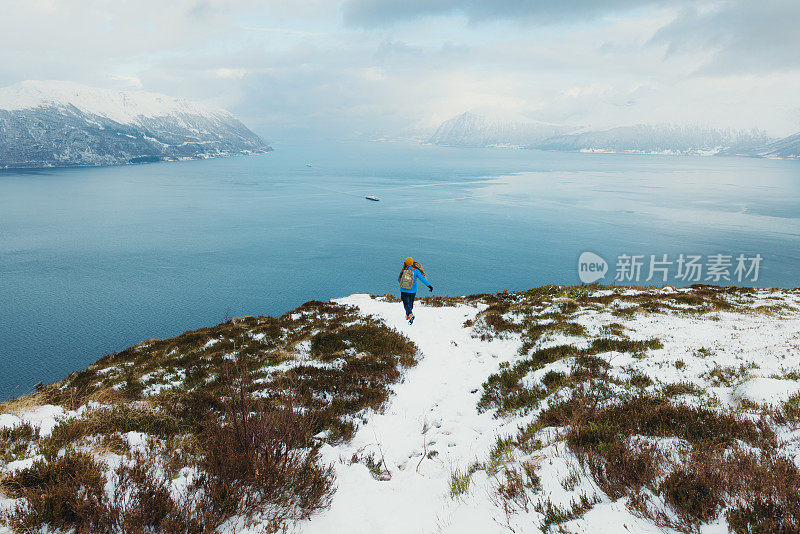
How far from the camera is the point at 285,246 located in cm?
8500

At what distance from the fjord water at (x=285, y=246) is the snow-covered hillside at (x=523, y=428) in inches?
1637

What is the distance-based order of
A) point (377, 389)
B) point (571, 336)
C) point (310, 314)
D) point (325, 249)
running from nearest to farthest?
1. point (377, 389)
2. point (571, 336)
3. point (310, 314)
4. point (325, 249)

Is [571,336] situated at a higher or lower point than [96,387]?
higher

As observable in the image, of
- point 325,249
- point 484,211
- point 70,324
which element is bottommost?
point 70,324

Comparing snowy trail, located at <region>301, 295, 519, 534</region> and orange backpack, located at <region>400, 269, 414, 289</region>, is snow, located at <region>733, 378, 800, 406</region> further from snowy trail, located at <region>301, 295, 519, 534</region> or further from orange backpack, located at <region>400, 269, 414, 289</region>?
orange backpack, located at <region>400, 269, 414, 289</region>

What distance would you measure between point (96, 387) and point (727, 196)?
17996 centimetres

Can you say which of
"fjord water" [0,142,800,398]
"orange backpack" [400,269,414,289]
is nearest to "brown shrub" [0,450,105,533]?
"orange backpack" [400,269,414,289]

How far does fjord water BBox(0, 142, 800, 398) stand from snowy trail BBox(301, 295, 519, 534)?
43442 mm

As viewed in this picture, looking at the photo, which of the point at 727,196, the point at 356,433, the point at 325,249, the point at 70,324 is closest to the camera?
the point at 356,433

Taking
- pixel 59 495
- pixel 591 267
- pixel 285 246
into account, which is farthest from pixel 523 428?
pixel 285 246

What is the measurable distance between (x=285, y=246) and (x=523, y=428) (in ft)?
276

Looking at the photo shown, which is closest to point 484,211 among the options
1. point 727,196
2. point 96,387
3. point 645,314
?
point 727,196

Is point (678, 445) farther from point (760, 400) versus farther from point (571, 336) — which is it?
point (571, 336)

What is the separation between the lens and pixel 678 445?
14.7 ft
